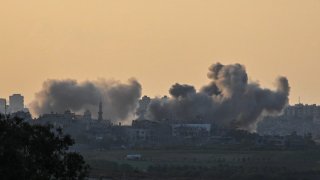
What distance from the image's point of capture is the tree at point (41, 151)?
49375 mm

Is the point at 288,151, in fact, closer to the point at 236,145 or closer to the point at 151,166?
the point at 236,145

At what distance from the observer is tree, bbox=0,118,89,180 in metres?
49.4

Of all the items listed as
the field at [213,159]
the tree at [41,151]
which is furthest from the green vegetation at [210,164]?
the tree at [41,151]

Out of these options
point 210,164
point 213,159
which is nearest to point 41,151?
point 210,164

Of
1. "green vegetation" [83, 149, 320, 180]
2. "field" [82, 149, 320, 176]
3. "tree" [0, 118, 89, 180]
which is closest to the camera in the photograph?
"tree" [0, 118, 89, 180]

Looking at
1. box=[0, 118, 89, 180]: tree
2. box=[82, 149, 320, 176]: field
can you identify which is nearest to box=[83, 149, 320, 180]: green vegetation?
box=[82, 149, 320, 176]: field

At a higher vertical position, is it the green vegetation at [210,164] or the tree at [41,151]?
the green vegetation at [210,164]

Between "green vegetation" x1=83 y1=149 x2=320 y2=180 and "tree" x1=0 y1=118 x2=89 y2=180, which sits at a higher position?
"green vegetation" x1=83 y1=149 x2=320 y2=180

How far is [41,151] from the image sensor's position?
5241 cm

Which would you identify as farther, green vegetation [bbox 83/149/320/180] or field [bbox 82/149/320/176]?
field [bbox 82/149/320/176]

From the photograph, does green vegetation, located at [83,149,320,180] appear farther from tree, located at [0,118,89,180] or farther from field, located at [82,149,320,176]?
tree, located at [0,118,89,180]

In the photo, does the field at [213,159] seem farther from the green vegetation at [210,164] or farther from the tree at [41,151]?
the tree at [41,151]

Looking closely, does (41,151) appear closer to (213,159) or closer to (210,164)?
(210,164)

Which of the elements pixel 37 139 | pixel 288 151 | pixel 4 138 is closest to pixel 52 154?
pixel 37 139
